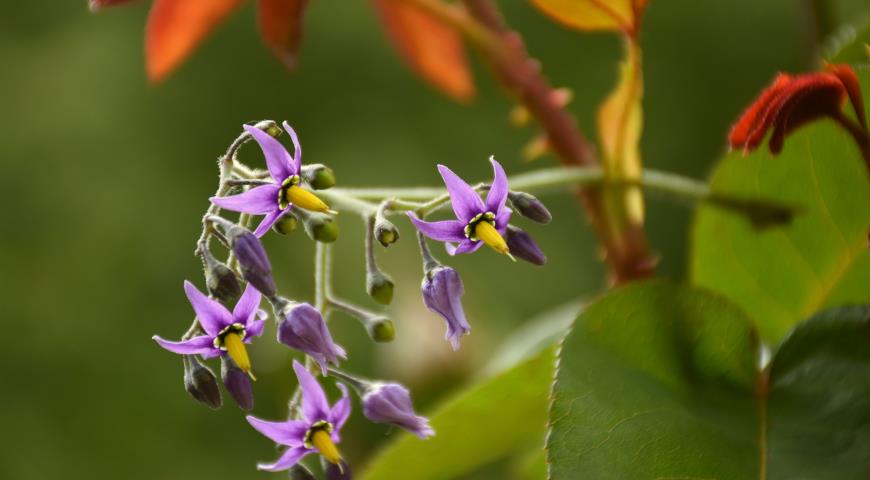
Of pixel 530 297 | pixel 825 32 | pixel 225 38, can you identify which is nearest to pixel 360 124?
pixel 225 38

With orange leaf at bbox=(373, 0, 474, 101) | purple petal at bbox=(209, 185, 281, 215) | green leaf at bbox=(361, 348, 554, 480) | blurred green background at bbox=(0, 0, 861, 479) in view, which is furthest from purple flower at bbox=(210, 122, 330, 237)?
blurred green background at bbox=(0, 0, 861, 479)

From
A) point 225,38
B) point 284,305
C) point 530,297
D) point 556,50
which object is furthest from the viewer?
point 225,38

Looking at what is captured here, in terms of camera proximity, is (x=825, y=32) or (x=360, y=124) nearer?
(x=825, y=32)

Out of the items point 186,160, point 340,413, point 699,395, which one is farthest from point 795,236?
point 186,160

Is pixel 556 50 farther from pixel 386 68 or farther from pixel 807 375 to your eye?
pixel 807 375

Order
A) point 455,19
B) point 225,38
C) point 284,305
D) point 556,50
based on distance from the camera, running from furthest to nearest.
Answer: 1. point 225,38
2. point 556,50
3. point 455,19
4. point 284,305

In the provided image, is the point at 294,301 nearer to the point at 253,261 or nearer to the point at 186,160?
the point at 253,261

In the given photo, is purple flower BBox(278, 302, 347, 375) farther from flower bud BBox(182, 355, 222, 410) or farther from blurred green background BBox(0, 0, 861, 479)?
blurred green background BBox(0, 0, 861, 479)

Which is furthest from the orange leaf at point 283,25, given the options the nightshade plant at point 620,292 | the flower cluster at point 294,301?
the flower cluster at point 294,301
